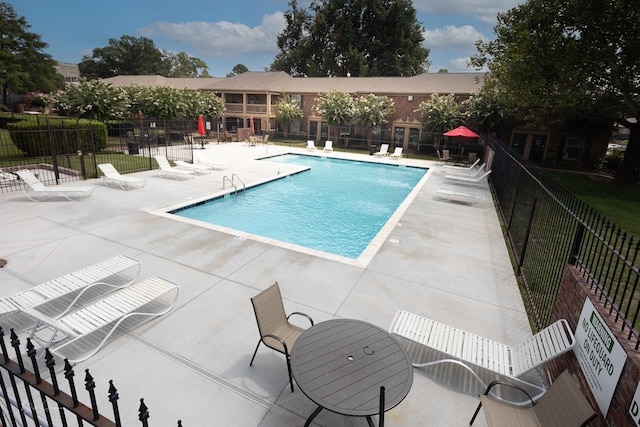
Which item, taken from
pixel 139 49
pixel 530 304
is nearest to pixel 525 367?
pixel 530 304

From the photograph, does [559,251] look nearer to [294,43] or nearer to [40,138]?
[40,138]

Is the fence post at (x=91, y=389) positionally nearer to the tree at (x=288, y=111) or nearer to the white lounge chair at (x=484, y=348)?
the white lounge chair at (x=484, y=348)

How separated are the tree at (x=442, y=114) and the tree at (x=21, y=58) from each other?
45.8 metres

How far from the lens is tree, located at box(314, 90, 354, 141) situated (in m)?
29.8

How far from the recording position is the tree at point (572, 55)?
47.1 feet

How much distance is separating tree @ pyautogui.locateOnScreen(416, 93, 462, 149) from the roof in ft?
7.98

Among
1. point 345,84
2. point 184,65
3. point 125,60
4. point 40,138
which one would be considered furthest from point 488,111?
point 184,65

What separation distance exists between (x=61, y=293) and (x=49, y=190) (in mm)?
7240

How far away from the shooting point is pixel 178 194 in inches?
472

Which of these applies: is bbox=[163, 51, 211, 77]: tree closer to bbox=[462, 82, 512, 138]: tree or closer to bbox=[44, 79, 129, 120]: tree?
bbox=[44, 79, 129, 120]: tree

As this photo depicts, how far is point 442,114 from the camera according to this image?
2591 cm

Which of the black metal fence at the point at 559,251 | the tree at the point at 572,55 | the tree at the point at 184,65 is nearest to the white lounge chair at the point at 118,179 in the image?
the black metal fence at the point at 559,251

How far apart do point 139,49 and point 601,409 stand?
9074cm

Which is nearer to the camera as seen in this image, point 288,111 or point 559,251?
point 559,251
